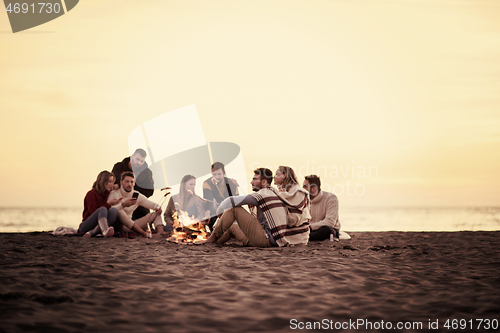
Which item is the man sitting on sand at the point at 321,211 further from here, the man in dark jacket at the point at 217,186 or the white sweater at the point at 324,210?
the man in dark jacket at the point at 217,186

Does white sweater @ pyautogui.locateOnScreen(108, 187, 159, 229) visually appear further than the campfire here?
Yes

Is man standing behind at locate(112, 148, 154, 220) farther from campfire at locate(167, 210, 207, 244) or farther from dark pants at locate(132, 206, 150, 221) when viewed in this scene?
campfire at locate(167, 210, 207, 244)

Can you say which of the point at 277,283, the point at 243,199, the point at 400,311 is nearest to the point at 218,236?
the point at 243,199

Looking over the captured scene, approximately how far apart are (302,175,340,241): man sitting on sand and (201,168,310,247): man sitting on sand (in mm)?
1204

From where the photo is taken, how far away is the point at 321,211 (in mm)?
8523

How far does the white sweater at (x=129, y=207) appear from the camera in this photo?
26.1 feet

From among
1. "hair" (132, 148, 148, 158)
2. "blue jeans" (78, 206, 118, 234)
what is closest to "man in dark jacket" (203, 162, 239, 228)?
"hair" (132, 148, 148, 158)

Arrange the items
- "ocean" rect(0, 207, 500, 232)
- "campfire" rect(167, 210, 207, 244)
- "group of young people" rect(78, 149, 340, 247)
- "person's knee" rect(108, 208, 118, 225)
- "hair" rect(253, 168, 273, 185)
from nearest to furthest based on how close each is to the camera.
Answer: "group of young people" rect(78, 149, 340, 247) → "hair" rect(253, 168, 273, 185) → "campfire" rect(167, 210, 207, 244) → "person's knee" rect(108, 208, 118, 225) → "ocean" rect(0, 207, 500, 232)

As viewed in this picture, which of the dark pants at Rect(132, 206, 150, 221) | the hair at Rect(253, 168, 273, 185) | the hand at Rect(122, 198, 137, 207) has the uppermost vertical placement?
the hair at Rect(253, 168, 273, 185)

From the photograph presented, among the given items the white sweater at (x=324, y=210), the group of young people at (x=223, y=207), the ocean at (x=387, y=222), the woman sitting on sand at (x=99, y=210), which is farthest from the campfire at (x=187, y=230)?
the ocean at (x=387, y=222)

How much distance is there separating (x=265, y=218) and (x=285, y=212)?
0.35 metres

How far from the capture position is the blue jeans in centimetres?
763

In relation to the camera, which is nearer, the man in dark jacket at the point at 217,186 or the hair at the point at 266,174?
the hair at the point at 266,174

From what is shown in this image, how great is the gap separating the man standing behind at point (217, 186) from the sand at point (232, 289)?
10.1 feet
